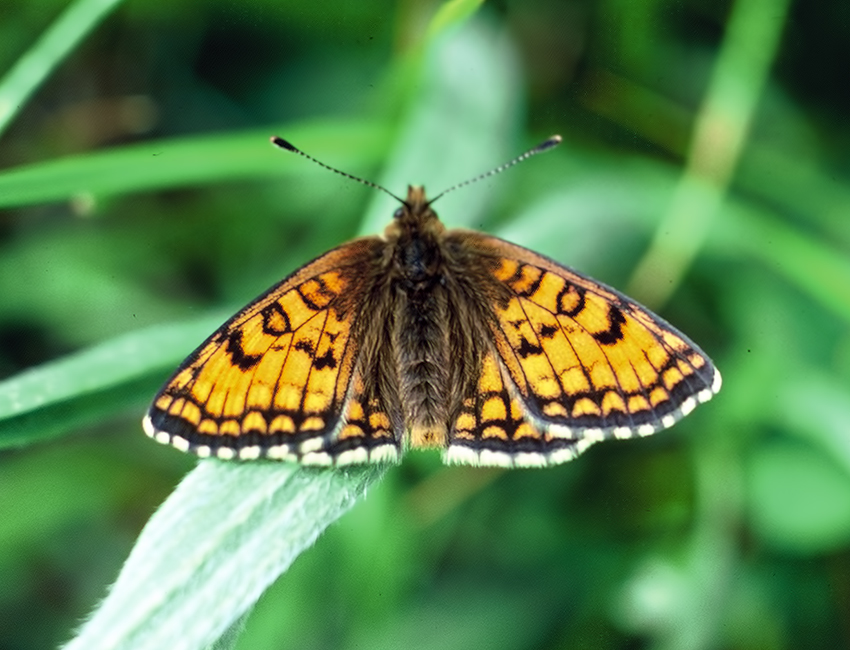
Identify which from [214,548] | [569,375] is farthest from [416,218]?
[214,548]

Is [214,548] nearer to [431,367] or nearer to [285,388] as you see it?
[285,388]

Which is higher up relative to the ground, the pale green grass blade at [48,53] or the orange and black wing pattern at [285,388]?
the pale green grass blade at [48,53]

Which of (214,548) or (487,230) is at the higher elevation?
(487,230)

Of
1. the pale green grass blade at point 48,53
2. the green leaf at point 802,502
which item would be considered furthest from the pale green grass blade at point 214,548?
the green leaf at point 802,502

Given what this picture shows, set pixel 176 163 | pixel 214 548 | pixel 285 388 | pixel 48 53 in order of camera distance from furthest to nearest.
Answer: pixel 176 163 → pixel 48 53 → pixel 285 388 → pixel 214 548

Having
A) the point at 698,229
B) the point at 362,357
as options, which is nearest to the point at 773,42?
the point at 698,229

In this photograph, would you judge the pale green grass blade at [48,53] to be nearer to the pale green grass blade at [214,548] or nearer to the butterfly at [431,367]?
the butterfly at [431,367]
